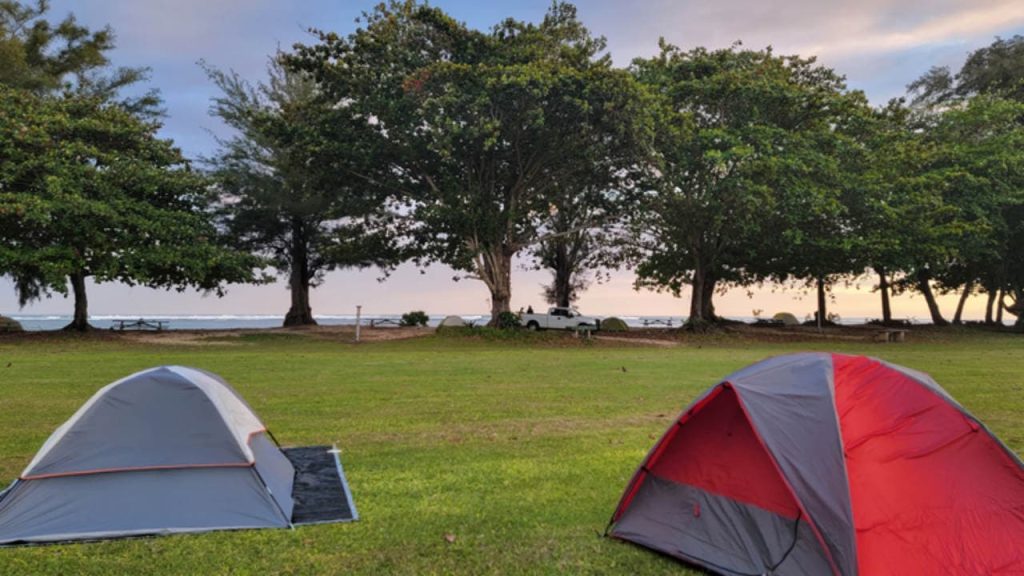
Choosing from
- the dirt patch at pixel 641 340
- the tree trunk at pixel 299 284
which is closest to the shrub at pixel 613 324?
the dirt patch at pixel 641 340

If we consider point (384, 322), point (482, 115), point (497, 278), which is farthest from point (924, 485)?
point (384, 322)

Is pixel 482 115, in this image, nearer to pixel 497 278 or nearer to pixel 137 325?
pixel 497 278

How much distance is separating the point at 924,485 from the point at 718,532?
1.38 meters

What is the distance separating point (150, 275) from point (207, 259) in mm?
2460

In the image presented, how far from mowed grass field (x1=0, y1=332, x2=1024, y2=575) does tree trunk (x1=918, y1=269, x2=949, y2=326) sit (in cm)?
2080

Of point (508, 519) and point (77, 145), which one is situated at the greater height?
point (77, 145)

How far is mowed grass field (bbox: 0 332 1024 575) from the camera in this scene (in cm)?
483

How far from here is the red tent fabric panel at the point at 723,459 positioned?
456cm

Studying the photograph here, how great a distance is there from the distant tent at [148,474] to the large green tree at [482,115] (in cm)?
1685

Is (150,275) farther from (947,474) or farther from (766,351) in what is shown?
(947,474)

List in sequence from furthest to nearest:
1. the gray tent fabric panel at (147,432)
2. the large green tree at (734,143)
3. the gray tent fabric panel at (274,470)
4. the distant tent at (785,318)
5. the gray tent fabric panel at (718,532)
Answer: the distant tent at (785,318) < the large green tree at (734,143) < the gray tent fabric panel at (274,470) < the gray tent fabric panel at (147,432) < the gray tent fabric panel at (718,532)

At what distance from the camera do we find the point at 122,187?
26.0m

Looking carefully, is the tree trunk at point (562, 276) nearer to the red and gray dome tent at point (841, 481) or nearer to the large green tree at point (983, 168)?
the large green tree at point (983, 168)

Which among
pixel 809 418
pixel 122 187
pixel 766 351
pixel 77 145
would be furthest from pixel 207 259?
pixel 809 418
